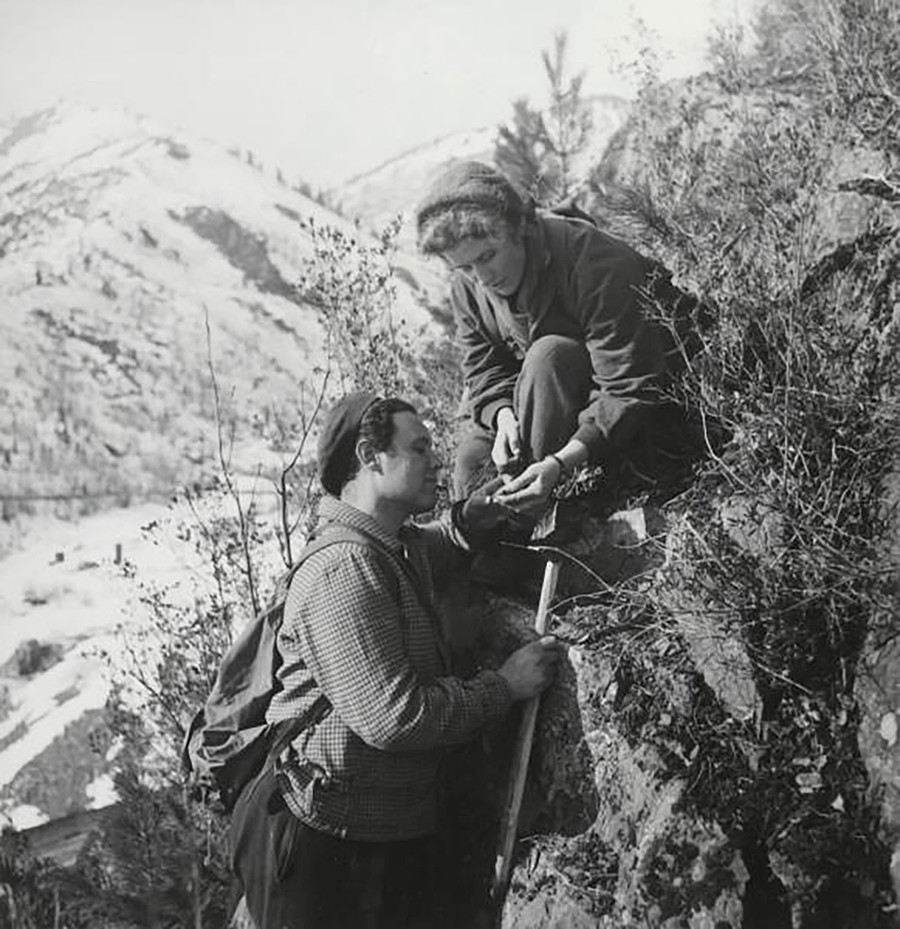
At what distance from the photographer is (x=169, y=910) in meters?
3.85

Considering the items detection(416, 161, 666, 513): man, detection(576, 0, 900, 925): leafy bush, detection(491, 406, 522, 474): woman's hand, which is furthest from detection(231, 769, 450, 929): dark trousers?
detection(491, 406, 522, 474): woman's hand

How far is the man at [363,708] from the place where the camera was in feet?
7.63

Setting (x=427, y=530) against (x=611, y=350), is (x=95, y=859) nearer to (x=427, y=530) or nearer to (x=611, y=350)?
(x=427, y=530)

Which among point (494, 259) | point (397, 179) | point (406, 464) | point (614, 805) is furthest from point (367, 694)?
point (397, 179)

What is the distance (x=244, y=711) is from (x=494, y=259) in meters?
1.60

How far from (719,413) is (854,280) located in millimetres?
1069

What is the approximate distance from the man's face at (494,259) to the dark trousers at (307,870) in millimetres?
1673

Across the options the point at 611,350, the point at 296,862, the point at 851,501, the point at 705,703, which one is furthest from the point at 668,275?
the point at 296,862

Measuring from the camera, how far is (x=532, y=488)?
295 centimetres

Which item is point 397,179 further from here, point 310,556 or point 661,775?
point 661,775

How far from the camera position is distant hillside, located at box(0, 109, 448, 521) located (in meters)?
12.3

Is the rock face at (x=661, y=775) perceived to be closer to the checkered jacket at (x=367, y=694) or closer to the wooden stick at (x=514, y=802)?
the wooden stick at (x=514, y=802)

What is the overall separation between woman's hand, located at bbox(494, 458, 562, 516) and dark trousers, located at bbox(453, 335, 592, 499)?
0.51 feet

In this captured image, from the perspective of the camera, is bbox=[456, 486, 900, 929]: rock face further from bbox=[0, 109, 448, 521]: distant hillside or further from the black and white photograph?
bbox=[0, 109, 448, 521]: distant hillside
